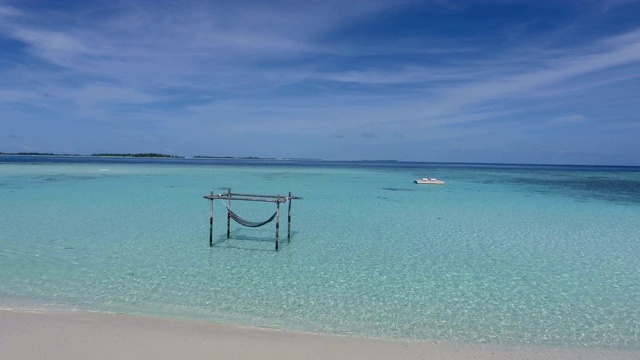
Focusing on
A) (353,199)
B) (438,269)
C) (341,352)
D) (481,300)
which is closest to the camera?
(341,352)

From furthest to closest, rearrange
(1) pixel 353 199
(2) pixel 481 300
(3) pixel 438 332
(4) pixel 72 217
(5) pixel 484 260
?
(1) pixel 353 199
(4) pixel 72 217
(5) pixel 484 260
(2) pixel 481 300
(3) pixel 438 332

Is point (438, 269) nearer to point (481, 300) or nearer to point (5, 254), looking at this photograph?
point (481, 300)

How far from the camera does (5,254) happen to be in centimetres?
1018

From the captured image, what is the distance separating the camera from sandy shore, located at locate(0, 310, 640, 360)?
5.33 metres

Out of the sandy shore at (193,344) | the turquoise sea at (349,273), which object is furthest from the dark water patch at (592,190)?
the sandy shore at (193,344)

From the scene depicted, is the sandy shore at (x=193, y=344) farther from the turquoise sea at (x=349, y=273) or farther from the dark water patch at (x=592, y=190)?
the dark water patch at (x=592, y=190)

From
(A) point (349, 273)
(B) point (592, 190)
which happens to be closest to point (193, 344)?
(A) point (349, 273)

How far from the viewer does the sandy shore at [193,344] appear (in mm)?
5328

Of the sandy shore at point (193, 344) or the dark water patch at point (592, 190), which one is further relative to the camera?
the dark water patch at point (592, 190)

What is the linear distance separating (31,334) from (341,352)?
4.28 meters

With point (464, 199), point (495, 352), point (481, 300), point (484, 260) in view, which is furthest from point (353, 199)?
point (495, 352)

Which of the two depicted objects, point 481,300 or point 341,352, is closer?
point 341,352

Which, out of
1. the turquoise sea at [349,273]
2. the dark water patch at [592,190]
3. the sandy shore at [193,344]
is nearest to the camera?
the sandy shore at [193,344]

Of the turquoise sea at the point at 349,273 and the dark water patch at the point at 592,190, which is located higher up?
the dark water patch at the point at 592,190
